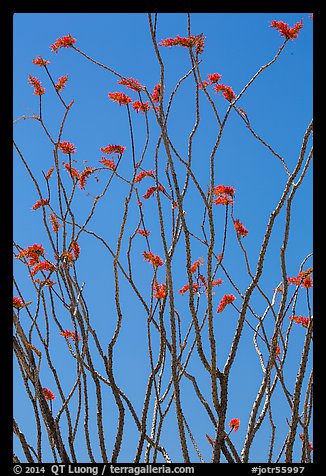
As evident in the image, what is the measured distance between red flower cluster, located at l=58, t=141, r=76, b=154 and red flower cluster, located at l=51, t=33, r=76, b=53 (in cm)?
41

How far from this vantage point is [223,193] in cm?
288

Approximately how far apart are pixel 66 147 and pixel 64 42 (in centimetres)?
46

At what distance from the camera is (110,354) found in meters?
2.52

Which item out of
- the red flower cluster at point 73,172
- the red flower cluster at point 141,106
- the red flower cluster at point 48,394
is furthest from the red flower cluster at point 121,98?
the red flower cluster at point 48,394

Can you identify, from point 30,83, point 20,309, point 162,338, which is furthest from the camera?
point 30,83

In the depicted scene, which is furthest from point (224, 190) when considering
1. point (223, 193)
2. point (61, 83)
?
point (61, 83)

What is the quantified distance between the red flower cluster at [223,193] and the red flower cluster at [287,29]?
0.68 m

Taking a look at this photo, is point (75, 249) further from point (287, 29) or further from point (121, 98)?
point (287, 29)

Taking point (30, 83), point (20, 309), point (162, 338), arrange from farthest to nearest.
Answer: point (30, 83) → point (20, 309) → point (162, 338)
